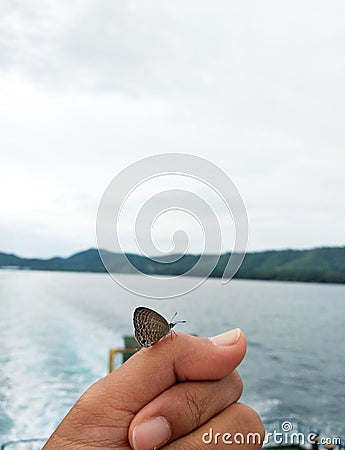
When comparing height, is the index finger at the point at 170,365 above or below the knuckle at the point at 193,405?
above

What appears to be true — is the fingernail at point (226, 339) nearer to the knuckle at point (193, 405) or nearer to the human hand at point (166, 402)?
the human hand at point (166, 402)

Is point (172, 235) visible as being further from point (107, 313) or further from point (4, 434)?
point (107, 313)

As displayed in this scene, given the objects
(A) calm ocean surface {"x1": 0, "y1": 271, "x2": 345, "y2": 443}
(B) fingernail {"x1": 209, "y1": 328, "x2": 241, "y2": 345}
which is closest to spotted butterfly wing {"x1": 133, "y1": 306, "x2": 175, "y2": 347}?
(B) fingernail {"x1": 209, "y1": 328, "x2": 241, "y2": 345}

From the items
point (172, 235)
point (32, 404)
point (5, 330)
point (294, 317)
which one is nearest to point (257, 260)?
point (294, 317)

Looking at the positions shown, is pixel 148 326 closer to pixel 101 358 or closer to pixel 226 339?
pixel 226 339

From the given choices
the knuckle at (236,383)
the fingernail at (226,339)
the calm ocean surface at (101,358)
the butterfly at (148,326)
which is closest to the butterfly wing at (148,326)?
the butterfly at (148,326)

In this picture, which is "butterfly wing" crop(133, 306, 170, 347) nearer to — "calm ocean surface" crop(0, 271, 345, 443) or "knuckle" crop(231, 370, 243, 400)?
"knuckle" crop(231, 370, 243, 400)
